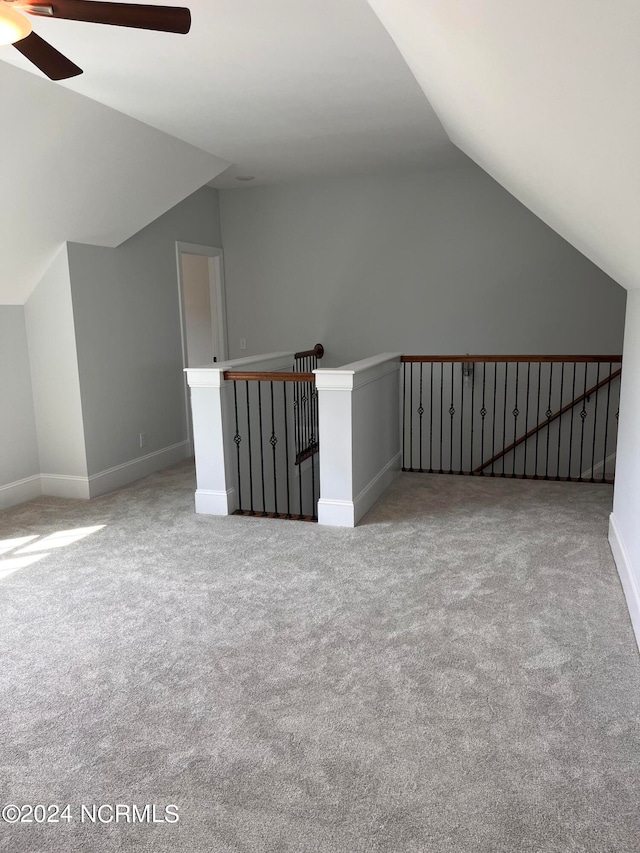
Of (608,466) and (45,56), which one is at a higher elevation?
(45,56)

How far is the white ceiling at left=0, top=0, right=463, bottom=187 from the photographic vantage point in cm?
283

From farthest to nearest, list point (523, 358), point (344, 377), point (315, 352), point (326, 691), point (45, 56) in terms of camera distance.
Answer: point (315, 352)
point (523, 358)
point (344, 377)
point (326, 691)
point (45, 56)

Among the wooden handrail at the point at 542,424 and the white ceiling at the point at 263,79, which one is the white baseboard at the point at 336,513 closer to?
the wooden handrail at the point at 542,424

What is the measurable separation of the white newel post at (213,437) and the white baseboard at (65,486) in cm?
112

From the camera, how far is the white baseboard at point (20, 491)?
16.0 feet

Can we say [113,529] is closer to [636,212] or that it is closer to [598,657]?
[598,657]

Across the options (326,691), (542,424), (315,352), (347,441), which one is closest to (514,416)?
(542,424)

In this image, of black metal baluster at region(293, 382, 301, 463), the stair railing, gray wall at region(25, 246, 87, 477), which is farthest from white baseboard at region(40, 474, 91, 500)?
the stair railing

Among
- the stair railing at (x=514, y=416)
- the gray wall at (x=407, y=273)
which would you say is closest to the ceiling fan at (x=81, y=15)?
the stair railing at (x=514, y=416)

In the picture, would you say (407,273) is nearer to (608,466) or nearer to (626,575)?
(608,466)

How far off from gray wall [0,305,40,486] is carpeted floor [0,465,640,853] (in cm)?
108

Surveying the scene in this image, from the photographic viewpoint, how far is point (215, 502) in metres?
4.56

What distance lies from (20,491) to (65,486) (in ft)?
1.10

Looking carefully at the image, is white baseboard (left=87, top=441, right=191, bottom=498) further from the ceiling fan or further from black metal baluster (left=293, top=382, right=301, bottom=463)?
the ceiling fan
